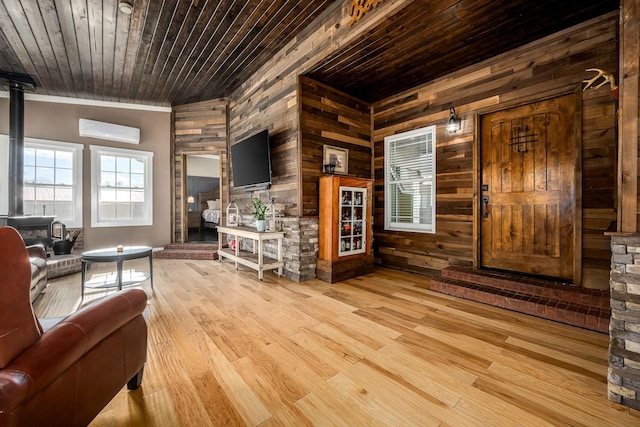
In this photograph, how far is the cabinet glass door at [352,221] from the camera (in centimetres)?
385

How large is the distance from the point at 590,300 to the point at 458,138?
7.47ft

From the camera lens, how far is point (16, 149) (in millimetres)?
4383

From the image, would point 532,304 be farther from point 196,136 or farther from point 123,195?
point 123,195

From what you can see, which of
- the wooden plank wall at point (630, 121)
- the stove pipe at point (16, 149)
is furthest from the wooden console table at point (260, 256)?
the stove pipe at point (16, 149)

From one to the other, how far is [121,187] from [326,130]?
465 cm

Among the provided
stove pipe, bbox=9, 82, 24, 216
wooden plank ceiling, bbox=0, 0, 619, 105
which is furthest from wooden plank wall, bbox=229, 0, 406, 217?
stove pipe, bbox=9, 82, 24, 216

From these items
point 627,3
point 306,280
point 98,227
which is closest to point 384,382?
point 306,280

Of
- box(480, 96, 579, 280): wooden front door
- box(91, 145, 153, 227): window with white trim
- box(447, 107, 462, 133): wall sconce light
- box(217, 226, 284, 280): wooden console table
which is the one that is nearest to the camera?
box(480, 96, 579, 280): wooden front door

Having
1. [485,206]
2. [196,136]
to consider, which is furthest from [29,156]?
[485,206]

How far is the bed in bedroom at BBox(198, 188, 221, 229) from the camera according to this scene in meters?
7.79

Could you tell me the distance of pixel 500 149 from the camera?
332 cm

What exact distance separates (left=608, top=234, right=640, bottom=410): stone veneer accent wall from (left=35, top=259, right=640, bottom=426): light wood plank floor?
0.10 meters

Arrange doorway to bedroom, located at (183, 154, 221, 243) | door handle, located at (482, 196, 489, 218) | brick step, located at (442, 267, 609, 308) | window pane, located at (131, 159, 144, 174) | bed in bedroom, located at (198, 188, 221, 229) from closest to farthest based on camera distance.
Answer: brick step, located at (442, 267, 609, 308)
door handle, located at (482, 196, 489, 218)
window pane, located at (131, 159, 144, 174)
bed in bedroom, located at (198, 188, 221, 229)
doorway to bedroom, located at (183, 154, 221, 243)

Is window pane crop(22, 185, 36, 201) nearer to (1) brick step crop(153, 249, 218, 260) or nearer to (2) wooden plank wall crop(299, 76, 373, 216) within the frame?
(1) brick step crop(153, 249, 218, 260)
